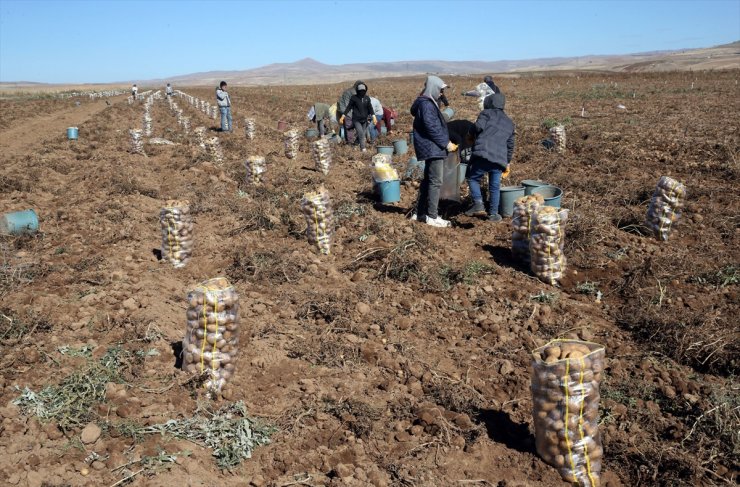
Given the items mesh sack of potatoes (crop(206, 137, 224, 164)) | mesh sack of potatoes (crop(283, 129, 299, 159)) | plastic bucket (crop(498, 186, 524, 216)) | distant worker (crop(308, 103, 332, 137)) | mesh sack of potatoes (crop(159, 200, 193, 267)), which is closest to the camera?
mesh sack of potatoes (crop(159, 200, 193, 267))

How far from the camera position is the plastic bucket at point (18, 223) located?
22.1 ft

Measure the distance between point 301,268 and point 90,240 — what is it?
2.92 metres

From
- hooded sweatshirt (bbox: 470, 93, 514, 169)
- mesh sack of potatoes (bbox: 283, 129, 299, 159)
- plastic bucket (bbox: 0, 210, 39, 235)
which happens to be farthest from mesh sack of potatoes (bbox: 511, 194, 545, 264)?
mesh sack of potatoes (bbox: 283, 129, 299, 159)

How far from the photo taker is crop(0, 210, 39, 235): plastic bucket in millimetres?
6734

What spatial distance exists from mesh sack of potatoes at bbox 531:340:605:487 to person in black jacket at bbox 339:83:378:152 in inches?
361

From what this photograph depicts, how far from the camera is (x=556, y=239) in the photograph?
5.07 m

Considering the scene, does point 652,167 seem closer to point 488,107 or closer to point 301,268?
point 488,107

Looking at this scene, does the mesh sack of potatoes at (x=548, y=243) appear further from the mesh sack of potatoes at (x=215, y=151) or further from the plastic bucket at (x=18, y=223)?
the mesh sack of potatoes at (x=215, y=151)

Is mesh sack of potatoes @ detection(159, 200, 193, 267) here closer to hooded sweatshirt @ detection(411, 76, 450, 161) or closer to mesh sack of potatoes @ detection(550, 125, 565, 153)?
hooded sweatshirt @ detection(411, 76, 450, 161)

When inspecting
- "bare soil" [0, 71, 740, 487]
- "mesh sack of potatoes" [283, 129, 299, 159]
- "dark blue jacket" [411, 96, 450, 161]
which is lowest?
"bare soil" [0, 71, 740, 487]

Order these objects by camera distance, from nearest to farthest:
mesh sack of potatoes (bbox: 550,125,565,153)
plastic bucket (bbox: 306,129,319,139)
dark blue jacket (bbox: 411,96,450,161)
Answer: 1. dark blue jacket (bbox: 411,96,450,161)
2. mesh sack of potatoes (bbox: 550,125,565,153)
3. plastic bucket (bbox: 306,129,319,139)

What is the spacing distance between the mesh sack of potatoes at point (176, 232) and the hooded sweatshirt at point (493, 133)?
132 inches

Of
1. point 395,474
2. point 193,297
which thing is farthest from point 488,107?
point 395,474

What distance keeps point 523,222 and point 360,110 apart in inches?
266
